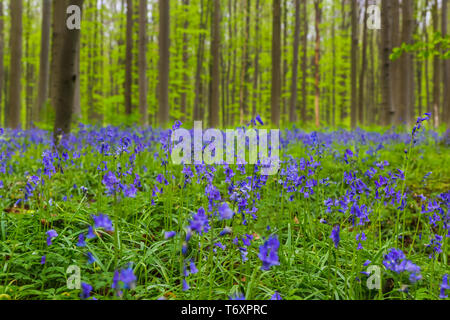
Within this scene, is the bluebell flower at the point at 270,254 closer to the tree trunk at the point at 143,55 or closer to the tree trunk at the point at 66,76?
the tree trunk at the point at 66,76

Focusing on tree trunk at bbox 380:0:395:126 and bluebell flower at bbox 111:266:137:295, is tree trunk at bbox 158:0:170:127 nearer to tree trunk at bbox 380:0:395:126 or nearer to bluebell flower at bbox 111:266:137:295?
tree trunk at bbox 380:0:395:126

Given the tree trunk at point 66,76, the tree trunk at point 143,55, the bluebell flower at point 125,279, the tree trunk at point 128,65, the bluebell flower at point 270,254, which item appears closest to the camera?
the bluebell flower at point 125,279

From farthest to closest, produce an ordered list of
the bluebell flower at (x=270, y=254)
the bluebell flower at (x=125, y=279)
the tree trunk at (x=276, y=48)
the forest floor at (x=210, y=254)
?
the tree trunk at (x=276, y=48)
the forest floor at (x=210, y=254)
the bluebell flower at (x=270, y=254)
the bluebell flower at (x=125, y=279)

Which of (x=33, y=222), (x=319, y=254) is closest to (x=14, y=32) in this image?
(x=33, y=222)

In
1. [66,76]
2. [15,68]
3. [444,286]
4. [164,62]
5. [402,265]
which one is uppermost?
[164,62]

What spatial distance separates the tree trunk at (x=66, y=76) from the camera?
469 cm

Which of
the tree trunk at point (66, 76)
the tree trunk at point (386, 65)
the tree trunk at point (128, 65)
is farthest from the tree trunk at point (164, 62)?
the tree trunk at point (386, 65)

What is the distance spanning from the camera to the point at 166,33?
10.4m

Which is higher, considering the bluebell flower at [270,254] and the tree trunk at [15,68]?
the tree trunk at [15,68]

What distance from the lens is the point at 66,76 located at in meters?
4.79

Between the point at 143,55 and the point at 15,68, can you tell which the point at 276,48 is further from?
the point at 15,68

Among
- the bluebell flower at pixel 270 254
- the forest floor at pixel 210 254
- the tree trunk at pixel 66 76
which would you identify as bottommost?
the forest floor at pixel 210 254

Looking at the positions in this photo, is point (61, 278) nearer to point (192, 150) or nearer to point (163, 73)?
point (192, 150)

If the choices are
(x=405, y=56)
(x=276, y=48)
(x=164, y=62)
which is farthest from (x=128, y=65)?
(x=405, y=56)
